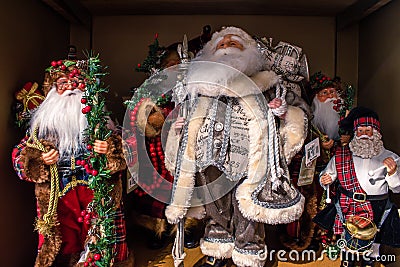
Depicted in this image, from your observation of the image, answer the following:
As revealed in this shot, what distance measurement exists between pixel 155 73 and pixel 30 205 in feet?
2.11

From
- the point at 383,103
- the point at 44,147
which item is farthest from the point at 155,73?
the point at 383,103

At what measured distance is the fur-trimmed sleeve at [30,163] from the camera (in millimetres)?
1335

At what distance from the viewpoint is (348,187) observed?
1.47 m

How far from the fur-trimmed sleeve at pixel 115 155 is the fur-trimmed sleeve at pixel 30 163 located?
0.59 feet

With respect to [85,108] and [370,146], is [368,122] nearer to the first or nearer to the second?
[370,146]

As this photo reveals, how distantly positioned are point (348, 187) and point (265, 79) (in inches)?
17.5

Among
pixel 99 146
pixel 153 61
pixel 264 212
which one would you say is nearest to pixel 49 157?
pixel 99 146

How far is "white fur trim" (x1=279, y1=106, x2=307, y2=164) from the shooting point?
1.46 meters

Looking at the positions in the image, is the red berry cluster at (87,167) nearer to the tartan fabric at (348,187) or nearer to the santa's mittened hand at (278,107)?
the santa's mittened hand at (278,107)

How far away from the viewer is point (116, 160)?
1.38 meters

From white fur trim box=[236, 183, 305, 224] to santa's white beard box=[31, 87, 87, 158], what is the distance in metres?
0.54

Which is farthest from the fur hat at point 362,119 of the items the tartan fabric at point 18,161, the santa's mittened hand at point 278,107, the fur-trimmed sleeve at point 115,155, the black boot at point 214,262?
the tartan fabric at point 18,161

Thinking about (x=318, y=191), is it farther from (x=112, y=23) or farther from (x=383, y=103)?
(x=112, y=23)

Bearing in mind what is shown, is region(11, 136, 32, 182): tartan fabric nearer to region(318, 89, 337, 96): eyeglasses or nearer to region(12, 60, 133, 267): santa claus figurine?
region(12, 60, 133, 267): santa claus figurine
